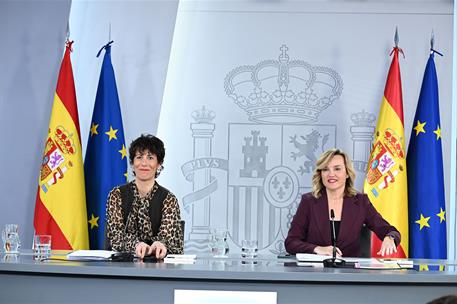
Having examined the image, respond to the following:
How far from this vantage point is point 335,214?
4.09 meters

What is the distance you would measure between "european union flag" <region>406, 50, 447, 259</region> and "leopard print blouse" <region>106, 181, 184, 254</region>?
1.97 m

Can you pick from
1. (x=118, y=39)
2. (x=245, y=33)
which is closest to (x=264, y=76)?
(x=245, y=33)

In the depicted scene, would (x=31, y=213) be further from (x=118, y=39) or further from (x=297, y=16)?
(x=297, y=16)

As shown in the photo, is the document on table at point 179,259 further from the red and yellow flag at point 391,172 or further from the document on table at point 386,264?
the red and yellow flag at point 391,172

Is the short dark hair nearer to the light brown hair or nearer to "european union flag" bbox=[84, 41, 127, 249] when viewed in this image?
the light brown hair

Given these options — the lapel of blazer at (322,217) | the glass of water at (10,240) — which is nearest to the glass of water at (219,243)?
the lapel of blazer at (322,217)

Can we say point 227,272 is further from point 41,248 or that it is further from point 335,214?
point 335,214

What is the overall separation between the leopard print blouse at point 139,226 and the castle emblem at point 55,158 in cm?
142

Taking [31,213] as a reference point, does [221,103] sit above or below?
above

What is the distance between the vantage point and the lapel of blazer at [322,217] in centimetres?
407

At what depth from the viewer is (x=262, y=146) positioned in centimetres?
560

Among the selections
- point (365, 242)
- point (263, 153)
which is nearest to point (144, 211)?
point (365, 242)

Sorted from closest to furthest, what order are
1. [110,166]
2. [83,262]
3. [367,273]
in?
[367,273] → [83,262] → [110,166]

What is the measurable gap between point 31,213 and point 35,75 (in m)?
1.06
